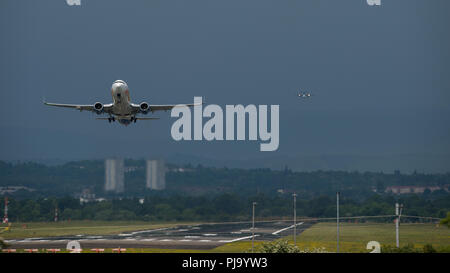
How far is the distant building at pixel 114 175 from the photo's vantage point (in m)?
157

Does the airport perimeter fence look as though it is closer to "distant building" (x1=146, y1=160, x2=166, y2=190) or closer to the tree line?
the tree line

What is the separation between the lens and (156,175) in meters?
165

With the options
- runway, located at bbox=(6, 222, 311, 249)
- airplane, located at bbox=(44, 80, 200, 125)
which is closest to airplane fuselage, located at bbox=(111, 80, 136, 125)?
airplane, located at bbox=(44, 80, 200, 125)

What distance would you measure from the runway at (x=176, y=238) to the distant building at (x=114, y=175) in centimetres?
3604

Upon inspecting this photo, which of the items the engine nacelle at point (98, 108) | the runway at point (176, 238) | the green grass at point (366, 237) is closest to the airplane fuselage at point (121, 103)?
the engine nacelle at point (98, 108)

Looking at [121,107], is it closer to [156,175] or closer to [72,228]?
[72,228]

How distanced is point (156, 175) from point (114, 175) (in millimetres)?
11173

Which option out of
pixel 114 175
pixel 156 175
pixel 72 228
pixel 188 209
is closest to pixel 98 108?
pixel 72 228

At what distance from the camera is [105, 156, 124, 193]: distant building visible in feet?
516


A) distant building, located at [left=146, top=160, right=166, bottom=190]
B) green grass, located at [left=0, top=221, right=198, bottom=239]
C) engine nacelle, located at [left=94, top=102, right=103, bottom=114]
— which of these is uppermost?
engine nacelle, located at [left=94, top=102, right=103, bottom=114]

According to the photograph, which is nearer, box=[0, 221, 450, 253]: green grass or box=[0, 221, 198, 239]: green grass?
box=[0, 221, 450, 253]: green grass

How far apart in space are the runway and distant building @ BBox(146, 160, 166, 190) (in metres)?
34.1

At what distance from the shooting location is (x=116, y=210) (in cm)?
14612
